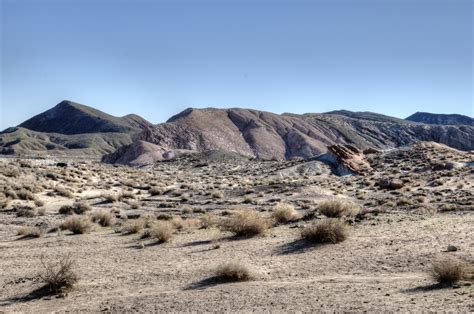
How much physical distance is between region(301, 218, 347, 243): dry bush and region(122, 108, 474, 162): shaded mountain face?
9796cm

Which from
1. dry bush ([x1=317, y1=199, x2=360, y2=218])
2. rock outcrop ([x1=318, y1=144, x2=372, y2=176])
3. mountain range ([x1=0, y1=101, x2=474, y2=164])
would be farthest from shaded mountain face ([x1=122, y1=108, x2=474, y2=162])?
dry bush ([x1=317, y1=199, x2=360, y2=218])

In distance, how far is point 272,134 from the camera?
13625 centimetres

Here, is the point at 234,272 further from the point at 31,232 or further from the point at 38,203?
the point at 38,203

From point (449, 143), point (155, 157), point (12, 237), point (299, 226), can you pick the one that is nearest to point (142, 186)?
point (12, 237)

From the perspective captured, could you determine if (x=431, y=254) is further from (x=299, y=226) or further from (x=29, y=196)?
(x=29, y=196)

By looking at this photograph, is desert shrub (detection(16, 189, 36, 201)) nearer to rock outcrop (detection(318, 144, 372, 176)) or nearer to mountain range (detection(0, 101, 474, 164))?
rock outcrop (detection(318, 144, 372, 176))

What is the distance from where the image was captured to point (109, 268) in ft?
41.7

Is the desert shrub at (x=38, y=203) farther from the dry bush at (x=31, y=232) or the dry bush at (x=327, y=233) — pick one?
the dry bush at (x=327, y=233)

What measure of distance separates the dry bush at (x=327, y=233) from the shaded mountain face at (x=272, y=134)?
97960mm

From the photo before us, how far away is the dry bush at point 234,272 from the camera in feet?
35.1

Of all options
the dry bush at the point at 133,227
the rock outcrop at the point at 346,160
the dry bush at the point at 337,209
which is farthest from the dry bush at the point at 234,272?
the rock outcrop at the point at 346,160

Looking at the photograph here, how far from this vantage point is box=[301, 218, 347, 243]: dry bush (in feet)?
44.9

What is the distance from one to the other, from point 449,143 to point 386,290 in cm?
15113

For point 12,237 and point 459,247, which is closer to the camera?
point 459,247
